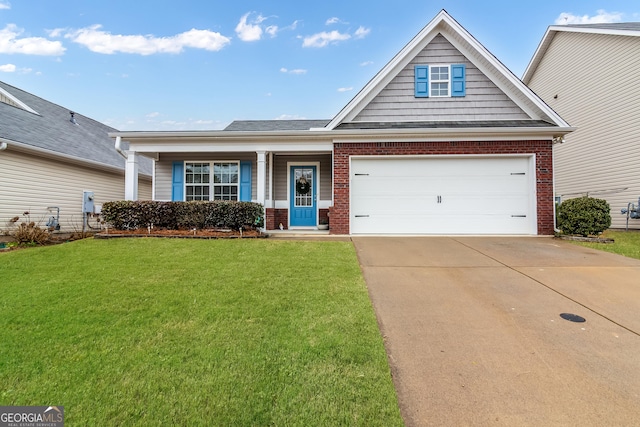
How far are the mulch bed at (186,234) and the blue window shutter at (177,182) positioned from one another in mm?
2340

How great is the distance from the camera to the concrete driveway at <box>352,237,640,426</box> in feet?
6.07

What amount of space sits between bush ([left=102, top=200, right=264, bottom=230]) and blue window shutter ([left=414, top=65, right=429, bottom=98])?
6.12m

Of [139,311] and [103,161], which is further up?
[103,161]

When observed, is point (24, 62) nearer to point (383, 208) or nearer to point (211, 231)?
point (211, 231)

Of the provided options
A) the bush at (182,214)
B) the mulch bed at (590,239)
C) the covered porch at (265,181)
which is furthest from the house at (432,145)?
the covered porch at (265,181)

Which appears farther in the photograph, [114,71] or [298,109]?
[298,109]

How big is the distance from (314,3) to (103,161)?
450 inches

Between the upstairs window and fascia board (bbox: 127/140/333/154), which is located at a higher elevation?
the upstairs window

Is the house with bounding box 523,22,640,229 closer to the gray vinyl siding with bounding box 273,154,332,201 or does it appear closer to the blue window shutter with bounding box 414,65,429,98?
the blue window shutter with bounding box 414,65,429,98

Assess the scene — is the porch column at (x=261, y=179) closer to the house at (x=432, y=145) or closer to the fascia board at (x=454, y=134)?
the house at (x=432, y=145)

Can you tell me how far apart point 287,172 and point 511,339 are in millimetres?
8897

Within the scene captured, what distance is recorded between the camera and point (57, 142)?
10523mm

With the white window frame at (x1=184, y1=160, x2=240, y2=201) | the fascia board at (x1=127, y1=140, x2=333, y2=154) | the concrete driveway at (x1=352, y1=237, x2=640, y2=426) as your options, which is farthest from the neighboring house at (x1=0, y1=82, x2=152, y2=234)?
the concrete driveway at (x1=352, y1=237, x2=640, y2=426)

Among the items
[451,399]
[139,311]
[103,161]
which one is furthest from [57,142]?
[451,399]
